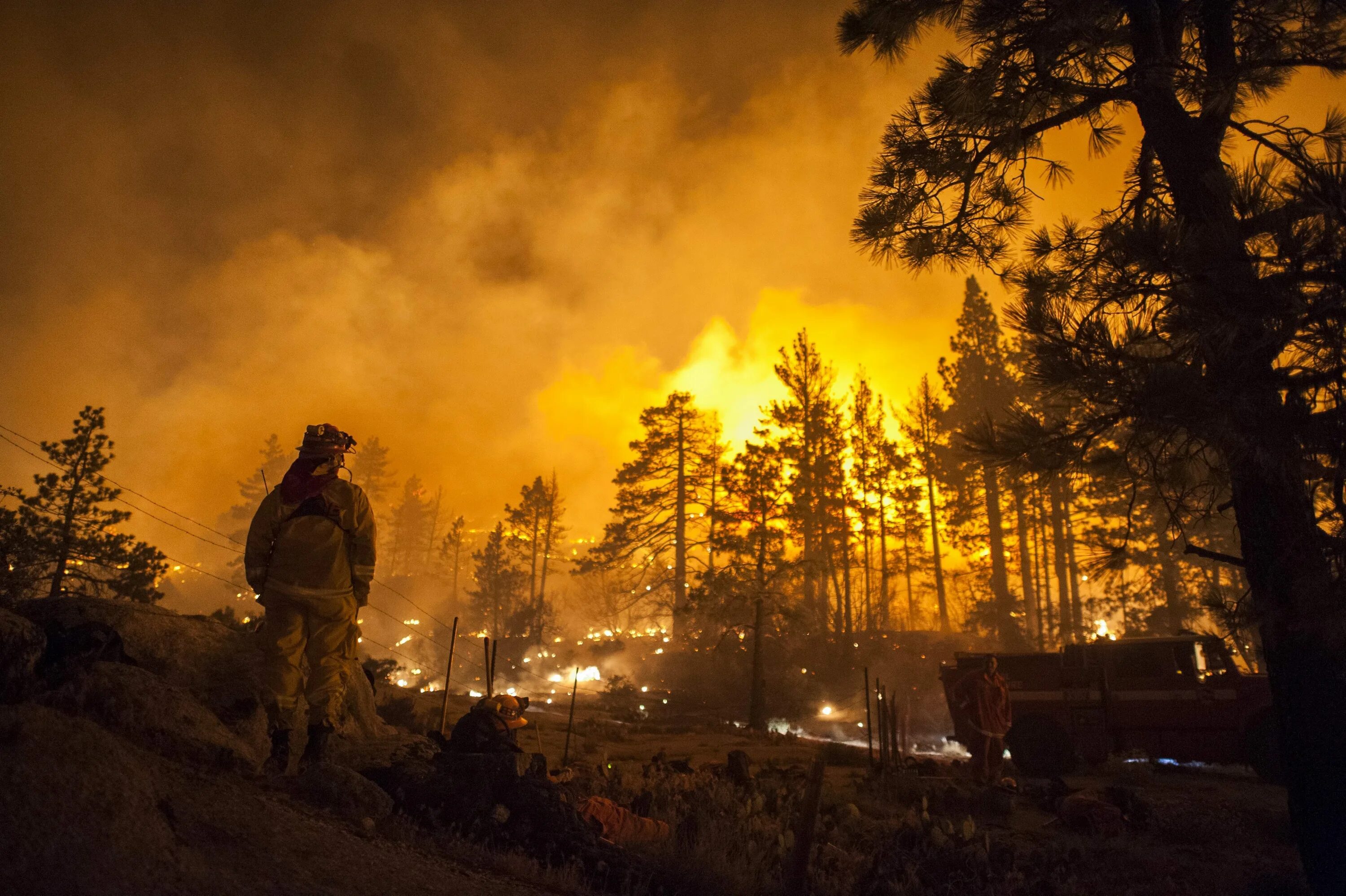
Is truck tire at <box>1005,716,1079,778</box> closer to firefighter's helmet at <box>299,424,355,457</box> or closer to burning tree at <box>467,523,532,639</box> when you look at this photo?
firefighter's helmet at <box>299,424,355,457</box>

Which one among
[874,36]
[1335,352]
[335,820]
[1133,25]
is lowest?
[335,820]

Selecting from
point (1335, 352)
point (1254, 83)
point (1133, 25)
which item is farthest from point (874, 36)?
point (1335, 352)

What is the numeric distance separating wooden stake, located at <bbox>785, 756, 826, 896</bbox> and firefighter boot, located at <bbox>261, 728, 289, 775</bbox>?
3.71 m

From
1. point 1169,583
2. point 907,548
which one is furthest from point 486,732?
point 907,548

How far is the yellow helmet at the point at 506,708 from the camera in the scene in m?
6.46

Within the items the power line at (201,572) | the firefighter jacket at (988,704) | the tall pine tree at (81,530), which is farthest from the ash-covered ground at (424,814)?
the tall pine tree at (81,530)

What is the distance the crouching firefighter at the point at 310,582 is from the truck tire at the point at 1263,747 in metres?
12.5

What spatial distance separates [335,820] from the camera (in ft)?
13.5

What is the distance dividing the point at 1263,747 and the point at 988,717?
394cm

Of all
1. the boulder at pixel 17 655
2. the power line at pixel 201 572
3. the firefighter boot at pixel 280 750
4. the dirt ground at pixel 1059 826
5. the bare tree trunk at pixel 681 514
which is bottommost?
the dirt ground at pixel 1059 826

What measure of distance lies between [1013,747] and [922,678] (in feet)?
51.5

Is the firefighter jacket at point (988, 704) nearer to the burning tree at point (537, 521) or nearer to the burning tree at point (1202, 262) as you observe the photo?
the burning tree at point (1202, 262)

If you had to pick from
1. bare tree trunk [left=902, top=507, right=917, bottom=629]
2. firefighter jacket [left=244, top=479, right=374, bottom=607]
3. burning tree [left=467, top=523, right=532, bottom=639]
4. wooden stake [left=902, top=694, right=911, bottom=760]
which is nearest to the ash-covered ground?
firefighter jacket [left=244, top=479, right=374, bottom=607]

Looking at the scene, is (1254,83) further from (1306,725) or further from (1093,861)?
(1093,861)
